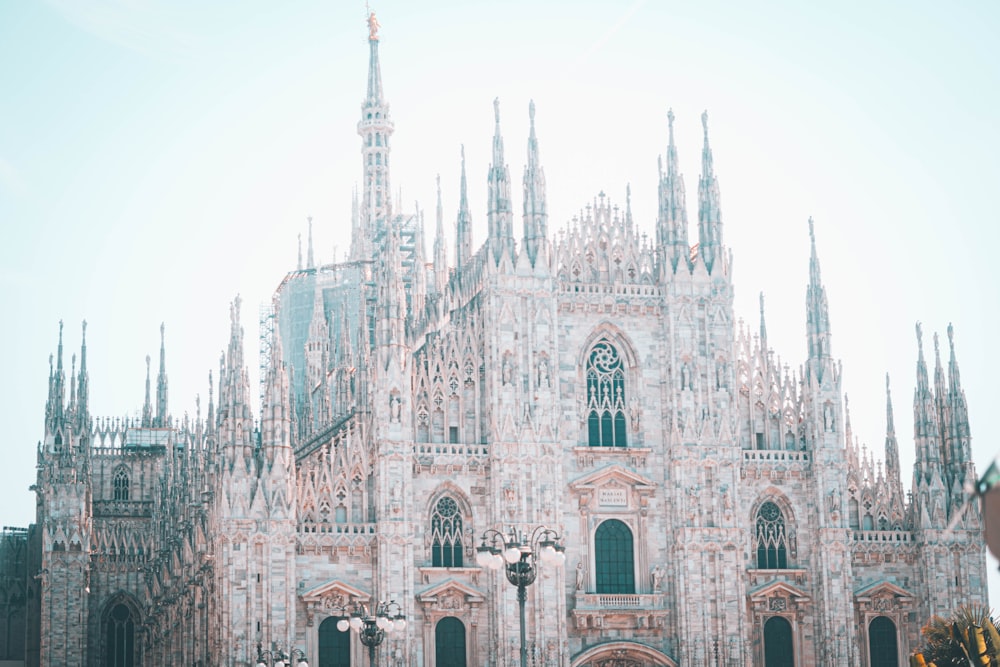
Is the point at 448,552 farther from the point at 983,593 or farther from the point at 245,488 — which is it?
the point at 983,593

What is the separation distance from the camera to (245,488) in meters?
50.0

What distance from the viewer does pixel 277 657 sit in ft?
145

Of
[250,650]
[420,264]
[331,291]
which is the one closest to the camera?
[250,650]

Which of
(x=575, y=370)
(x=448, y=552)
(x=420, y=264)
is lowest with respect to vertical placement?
(x=448, y=552)

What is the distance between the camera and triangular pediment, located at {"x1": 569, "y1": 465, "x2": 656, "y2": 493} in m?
54.0

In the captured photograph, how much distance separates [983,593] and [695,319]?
14.9 metres

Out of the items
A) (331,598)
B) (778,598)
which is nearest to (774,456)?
(778,598)

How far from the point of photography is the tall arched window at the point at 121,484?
86875 millimetres

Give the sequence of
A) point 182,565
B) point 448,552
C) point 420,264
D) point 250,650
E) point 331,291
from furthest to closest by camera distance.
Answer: point 331,291 < point 420,264 < point 182,565 < point 448,552 < point 250,650

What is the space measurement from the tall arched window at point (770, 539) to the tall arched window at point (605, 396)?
608cm

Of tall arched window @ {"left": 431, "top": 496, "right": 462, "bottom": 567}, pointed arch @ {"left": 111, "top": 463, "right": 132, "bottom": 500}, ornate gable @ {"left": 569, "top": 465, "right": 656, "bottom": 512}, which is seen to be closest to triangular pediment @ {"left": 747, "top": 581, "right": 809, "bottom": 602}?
ornate gable @ {"left": 569, "top": 465, "right": 656, "bottom": 512}

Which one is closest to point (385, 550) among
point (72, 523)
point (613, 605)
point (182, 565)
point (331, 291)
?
point (613, 605)

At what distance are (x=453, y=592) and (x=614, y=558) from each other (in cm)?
633

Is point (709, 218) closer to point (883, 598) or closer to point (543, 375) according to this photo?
point (543, 375)
